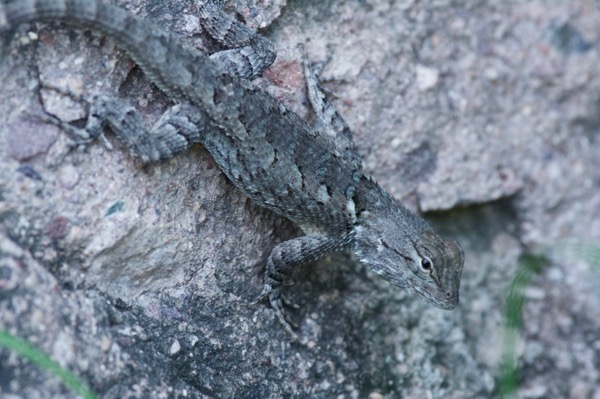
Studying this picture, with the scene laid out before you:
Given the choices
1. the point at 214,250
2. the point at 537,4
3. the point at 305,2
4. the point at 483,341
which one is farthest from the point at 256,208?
the point at 537,4

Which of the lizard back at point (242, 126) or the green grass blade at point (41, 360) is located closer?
the green grass blade at point (41, 360)

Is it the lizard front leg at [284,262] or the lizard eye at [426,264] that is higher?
the lizard eye at [426,264]

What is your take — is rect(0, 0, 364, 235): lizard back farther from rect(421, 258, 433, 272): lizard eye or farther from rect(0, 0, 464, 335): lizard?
rect(421, 258, 433, 272): lizard eye

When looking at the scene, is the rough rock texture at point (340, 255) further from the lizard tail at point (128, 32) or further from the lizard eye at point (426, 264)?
the lizard eye at point (426, 264)

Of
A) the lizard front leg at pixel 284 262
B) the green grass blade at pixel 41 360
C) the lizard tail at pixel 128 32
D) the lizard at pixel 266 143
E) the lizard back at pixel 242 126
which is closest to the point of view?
the green grass blade at pixel 41 360


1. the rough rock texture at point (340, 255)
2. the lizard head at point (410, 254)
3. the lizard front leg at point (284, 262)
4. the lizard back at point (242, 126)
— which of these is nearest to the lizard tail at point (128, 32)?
the lizard back at point (242, 126)

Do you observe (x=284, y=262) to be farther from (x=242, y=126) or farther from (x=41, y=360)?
(x=41, y=360)
